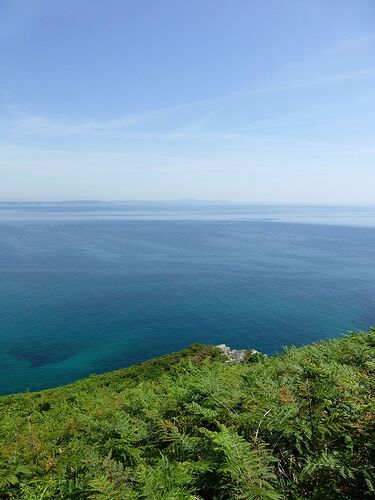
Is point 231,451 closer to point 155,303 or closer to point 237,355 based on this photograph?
point 237,355

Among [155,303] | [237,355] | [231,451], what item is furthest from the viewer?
[155,303]

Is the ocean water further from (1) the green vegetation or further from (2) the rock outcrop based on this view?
(1) the green vegetation

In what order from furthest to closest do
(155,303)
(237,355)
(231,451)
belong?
(155,303), (237,355), (231,451)

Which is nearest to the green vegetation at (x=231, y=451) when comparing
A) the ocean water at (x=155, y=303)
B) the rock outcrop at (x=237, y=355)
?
the rock outcrop at (x=237, y=355)

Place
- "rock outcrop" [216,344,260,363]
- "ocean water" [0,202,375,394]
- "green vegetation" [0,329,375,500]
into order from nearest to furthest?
"green vegetation" [0,329,375,500] → "rock outcrop" [216,344,260,363] → "ocean water" [0,202,375,394]

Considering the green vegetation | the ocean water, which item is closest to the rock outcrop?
the ocean water

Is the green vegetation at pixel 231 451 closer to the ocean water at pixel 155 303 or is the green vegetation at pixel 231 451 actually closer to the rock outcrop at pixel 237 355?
the rock outcrop at pixel 237 355

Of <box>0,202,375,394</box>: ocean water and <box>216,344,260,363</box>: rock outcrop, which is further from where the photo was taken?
<box>0,202,375,394</box>: ocean water

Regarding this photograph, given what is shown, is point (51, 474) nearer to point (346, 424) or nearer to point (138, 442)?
point (138, 442)

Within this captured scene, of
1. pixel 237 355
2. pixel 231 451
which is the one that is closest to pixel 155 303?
pixel 237 355

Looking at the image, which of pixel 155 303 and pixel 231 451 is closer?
pixel 231 451

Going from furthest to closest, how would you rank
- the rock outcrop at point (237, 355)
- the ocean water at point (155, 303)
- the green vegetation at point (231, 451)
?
the ocean water at point (155, 303) → the rock outcrop at point (237, 355) → the green vegetation at point (231, 451)

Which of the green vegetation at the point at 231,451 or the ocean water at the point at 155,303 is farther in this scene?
the ocean water at the point at 155,303

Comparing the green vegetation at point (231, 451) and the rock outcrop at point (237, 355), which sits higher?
the green vegetation at point (231, 451)
